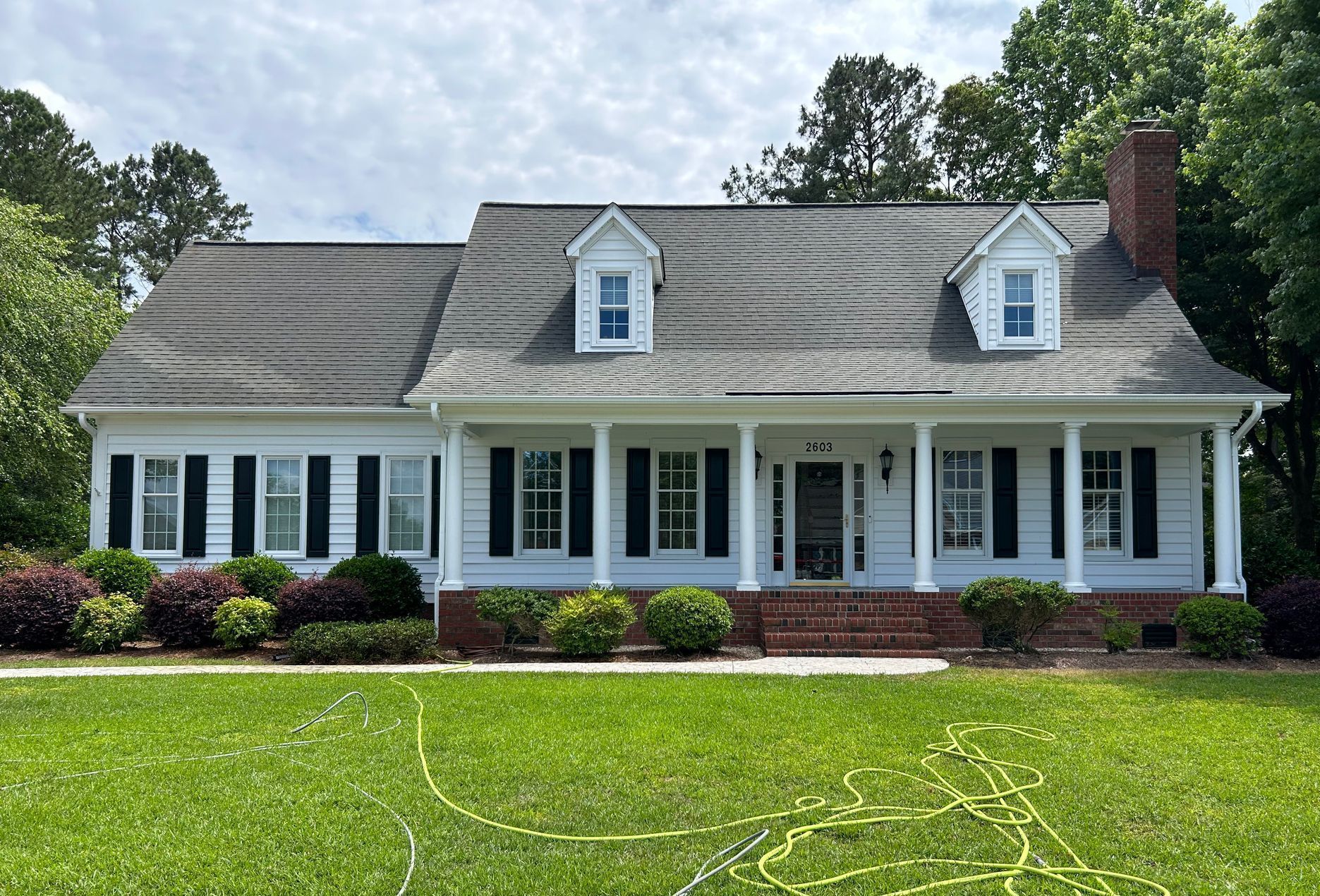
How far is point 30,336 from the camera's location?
20781mm

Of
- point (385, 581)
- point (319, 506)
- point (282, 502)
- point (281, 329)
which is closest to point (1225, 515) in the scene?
point (385, 581)

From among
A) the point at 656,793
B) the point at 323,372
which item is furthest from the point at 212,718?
the point at 323,372

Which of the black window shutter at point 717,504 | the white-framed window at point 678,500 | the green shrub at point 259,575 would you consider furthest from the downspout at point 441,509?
the black window shutter at point 717,504

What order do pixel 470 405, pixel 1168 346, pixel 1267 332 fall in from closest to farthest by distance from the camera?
pixel 470 405, pixel 1168 346, pixel 1267 332

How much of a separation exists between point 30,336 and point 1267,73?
2372 cm

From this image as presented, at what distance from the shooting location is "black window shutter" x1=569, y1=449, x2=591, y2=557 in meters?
16.1

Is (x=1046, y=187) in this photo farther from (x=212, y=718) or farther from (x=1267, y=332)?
(x=212, y=718)

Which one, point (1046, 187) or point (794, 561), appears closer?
point (794, 561)

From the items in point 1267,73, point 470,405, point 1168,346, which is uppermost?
point 1267,73

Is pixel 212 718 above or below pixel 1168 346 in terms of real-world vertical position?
below

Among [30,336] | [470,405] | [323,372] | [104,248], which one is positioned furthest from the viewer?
[104,248]

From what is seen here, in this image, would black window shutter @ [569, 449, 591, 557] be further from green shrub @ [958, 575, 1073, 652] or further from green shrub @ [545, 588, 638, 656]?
green shrub @ [958, 575, 1073, 652]

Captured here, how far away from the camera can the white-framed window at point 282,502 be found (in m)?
16.6

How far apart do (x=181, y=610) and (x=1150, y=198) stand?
16.9 metres
